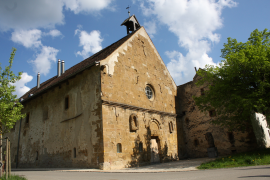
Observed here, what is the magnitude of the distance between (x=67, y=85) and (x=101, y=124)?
5070mm

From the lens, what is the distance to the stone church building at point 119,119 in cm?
1274

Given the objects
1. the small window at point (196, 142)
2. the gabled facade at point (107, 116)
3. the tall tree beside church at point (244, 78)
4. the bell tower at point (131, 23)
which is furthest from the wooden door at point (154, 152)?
the bell tower at point (131, 23)

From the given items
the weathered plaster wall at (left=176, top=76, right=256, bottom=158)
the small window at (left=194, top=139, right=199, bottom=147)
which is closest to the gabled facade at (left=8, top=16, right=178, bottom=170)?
the weathered plaster wall at (left=176, top=76, right=256, bottom=158)

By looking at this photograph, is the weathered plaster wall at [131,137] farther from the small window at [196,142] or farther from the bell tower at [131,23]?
the bell tower at [131,23]

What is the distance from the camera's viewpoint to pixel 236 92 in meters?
12.8

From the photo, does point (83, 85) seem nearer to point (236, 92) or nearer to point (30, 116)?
point (30, 116)

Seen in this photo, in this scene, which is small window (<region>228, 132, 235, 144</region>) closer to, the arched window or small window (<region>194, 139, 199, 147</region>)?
small window (<region>194, 139, 199, 147</region>)

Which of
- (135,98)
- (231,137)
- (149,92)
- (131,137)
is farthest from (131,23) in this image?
(231,137)

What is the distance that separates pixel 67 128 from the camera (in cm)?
1446

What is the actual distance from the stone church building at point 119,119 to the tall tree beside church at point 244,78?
12.8 feet

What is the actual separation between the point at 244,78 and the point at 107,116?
896cm

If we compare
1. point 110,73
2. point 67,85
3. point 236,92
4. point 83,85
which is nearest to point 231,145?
point 236,92

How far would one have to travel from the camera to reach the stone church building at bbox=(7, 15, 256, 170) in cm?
1274

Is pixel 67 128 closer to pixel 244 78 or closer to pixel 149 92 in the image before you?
pixel 149 92
